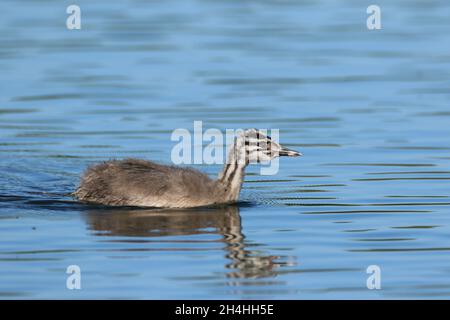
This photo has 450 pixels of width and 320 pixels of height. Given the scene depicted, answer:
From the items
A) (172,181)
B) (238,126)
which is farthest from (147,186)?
(238,126)

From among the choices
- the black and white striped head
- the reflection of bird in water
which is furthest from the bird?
the reflection of bird in water

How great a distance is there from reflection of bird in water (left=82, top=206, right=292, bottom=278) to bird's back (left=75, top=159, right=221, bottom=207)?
177 millimetres

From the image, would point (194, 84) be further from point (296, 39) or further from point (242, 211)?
point (242, 211)

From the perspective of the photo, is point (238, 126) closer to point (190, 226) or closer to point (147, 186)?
point (147, 186)

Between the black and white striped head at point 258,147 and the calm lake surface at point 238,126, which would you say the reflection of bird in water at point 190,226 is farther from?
the black and white striped head at point 258,147

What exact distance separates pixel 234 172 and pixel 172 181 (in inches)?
35.4

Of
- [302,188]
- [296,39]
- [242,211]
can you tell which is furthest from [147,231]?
[296,39]

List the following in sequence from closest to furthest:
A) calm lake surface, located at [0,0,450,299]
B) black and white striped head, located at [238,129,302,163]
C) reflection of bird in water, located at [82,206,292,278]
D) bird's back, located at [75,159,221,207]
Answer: calm lake surface, located at [0,0,450,299] → reflection of bird in water, located at [82,206,292,278] → bird's back, located at [75,159,221,207] → black and white striped head, located at [238,129,302,163]

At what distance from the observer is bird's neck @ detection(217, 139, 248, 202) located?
17.6 metres

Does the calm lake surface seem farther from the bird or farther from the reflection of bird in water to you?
the bird

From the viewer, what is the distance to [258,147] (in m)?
17.6

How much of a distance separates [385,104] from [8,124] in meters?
7.07

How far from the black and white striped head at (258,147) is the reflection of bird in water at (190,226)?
0.77m

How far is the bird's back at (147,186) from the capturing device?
57.1 feet
